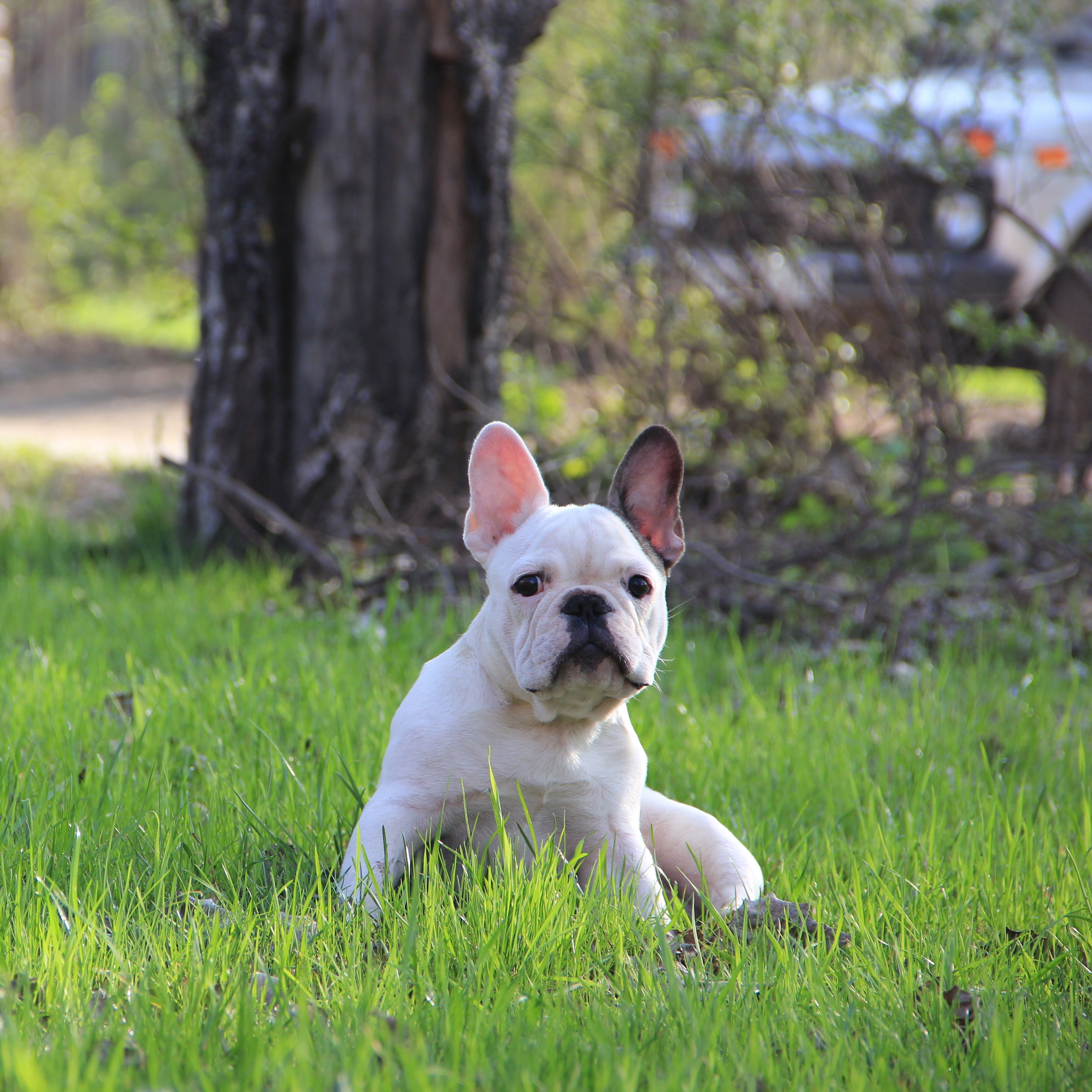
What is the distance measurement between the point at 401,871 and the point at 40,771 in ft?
3.38

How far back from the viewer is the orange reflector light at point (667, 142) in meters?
6.14

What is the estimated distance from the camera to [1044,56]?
4.60m

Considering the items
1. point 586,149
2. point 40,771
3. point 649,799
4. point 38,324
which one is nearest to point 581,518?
point 649,799

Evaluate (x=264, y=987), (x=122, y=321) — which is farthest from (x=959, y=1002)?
(x=122, y=321)

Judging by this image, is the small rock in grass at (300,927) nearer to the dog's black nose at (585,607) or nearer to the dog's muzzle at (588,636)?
the dog's muzzle at (588,636)

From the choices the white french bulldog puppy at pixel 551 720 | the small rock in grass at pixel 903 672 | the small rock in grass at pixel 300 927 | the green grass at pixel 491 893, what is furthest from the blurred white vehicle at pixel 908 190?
the small rock in grass at pixel 300 927

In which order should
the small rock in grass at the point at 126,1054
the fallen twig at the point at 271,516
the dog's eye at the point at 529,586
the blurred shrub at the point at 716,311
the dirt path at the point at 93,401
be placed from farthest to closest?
the dirt path at the point at 93,401
the blurred shrub at the point at 716,311
the fallen twig at the point at 271,516
the dog's eye at the point at 529,586
the small rock in grass at the point at 126,1054

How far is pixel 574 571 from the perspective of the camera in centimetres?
254

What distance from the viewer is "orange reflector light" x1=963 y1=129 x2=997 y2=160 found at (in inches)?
225

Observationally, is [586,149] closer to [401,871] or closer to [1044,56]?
[1044,56]

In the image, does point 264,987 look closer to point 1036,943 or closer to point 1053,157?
point 1036,943

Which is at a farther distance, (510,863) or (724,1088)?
(510,863)

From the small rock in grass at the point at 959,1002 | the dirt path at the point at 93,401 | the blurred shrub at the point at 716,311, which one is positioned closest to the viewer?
the small rock in grass at the point at 959,1002

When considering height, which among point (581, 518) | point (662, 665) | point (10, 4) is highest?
point (10, 4)
